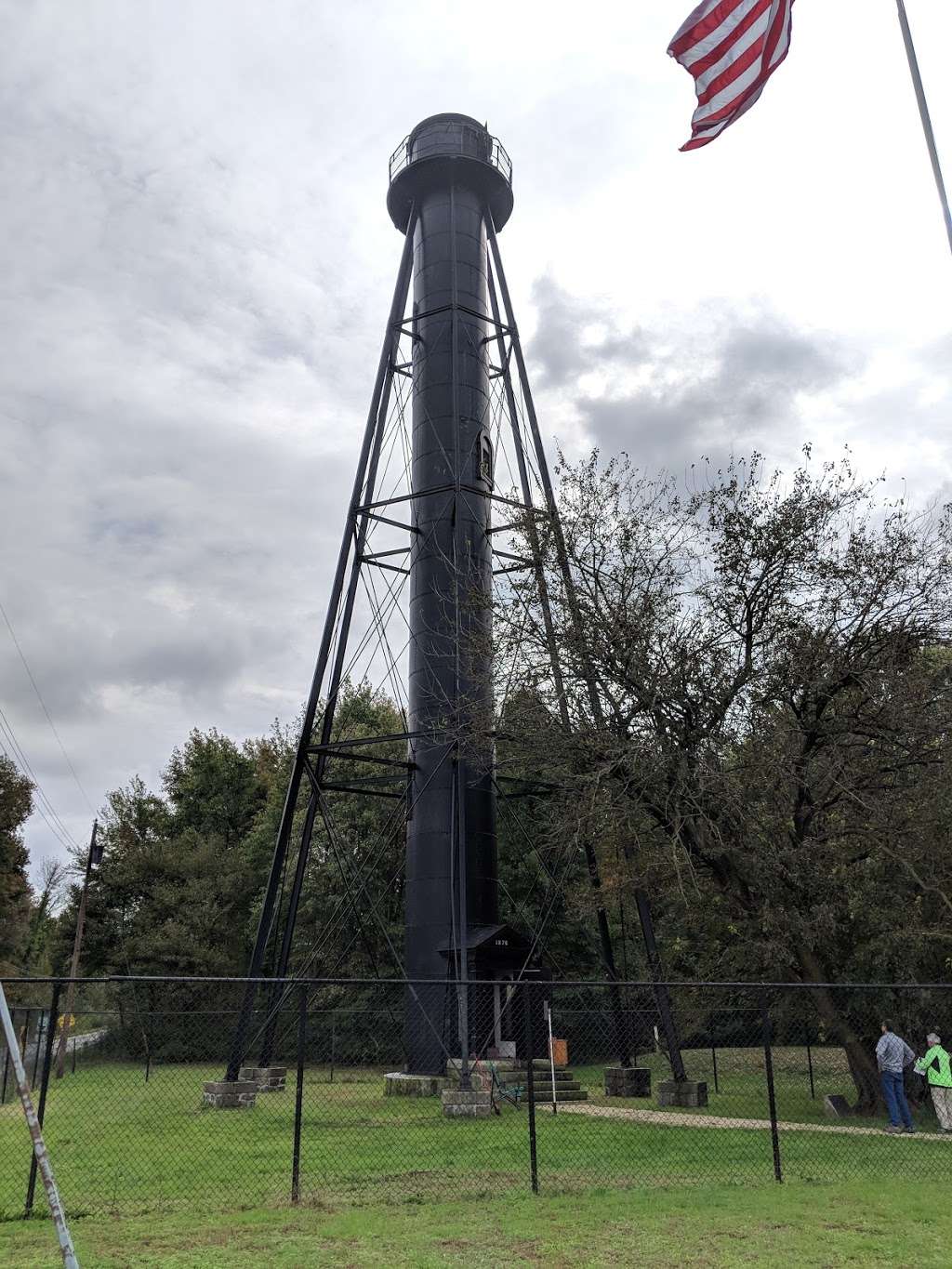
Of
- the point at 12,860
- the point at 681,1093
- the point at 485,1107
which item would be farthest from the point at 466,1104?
the point at 12,860

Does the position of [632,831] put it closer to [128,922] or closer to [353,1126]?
[353,1126]

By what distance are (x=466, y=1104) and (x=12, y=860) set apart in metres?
30.9

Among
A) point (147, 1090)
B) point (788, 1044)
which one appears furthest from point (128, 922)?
point (788, 1044)

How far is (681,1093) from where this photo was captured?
18594 mm

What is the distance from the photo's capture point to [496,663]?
18.1 meters

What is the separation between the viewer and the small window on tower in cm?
2348

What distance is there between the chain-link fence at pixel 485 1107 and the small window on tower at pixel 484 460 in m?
10.6

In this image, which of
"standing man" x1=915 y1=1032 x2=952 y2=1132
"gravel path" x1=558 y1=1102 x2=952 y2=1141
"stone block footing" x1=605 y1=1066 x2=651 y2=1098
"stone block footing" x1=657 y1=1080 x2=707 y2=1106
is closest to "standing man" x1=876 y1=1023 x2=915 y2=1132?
"gravel path" x1=558 y1=1102 x2=952 y2=1141

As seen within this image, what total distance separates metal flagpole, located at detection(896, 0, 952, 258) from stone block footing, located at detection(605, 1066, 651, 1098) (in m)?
16.1

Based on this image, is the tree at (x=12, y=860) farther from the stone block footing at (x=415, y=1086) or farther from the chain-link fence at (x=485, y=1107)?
the stone block footing at (x=415, y=1086)

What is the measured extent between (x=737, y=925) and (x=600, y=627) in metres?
6.56

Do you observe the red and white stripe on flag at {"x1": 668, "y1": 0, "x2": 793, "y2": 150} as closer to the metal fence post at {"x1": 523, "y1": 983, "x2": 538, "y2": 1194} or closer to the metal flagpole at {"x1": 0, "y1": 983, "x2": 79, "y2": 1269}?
the metal fence post at {"x1": 523, "y1": 983, "x2": 538, "y2": 1194}

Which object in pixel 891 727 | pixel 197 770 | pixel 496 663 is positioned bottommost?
pixel 891 727

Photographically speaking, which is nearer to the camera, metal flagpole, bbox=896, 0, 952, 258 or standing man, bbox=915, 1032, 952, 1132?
metal flagpole, bbox=896, 0, 952, 258
